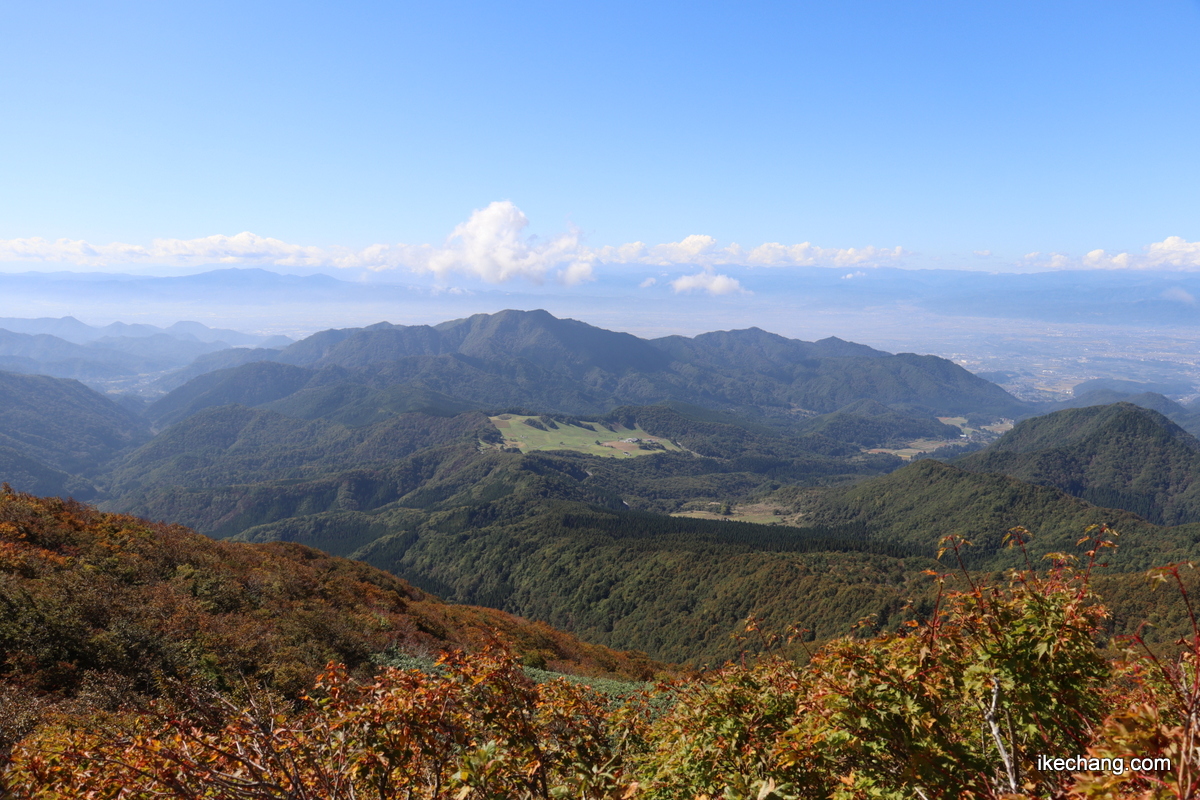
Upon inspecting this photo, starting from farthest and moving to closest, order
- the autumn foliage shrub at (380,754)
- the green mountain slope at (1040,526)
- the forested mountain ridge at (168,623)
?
the green mountain slope at (1040,526) → the forested mountain ridge at (168,623) → the autumn foliage shrub at (380,754)

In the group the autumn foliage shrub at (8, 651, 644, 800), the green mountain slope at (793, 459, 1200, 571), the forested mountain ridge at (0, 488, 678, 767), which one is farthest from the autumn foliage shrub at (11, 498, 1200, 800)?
the green mountain slope at (793, 459, 1200, 571)

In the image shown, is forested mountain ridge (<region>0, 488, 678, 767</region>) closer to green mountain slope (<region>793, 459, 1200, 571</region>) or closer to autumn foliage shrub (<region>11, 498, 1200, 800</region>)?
autumn foliage shrub (<region>11, 498, 1200, 800</region>)

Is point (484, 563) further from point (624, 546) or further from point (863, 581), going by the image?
point (863, 581)

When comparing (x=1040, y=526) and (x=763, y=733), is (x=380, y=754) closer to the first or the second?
(x=763, y=733)

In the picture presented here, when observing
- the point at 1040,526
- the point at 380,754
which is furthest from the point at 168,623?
the point at 1040,526

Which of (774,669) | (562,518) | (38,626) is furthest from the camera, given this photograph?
(562,518)

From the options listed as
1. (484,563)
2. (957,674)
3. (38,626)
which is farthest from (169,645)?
(484,563)

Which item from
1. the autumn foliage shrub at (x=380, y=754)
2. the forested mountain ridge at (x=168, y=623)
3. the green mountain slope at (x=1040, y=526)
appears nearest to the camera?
the autumn foliage shrub at (x=380, y=754)

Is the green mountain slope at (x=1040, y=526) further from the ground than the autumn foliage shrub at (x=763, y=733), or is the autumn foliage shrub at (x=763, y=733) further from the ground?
the autumn foliage shrub at (x=763, y=733)

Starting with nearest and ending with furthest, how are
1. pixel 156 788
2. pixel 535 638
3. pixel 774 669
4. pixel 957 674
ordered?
pixel 156 788
pixel 957 674
pixel 774 669
pixel 535 638

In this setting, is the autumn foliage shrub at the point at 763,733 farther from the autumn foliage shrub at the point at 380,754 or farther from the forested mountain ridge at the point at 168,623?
the forested mountain ridge at the point at 168,623

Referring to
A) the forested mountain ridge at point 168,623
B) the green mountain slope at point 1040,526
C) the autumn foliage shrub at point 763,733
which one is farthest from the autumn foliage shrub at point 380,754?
the green mountain slope at point 1040,526
